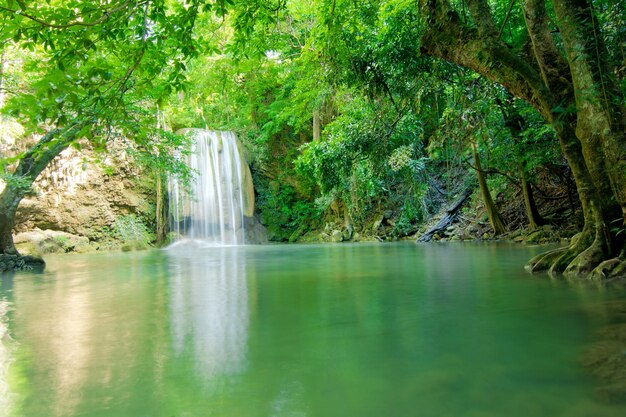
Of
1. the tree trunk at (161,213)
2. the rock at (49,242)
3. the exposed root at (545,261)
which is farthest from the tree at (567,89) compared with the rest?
the tree trunk at (161,213)

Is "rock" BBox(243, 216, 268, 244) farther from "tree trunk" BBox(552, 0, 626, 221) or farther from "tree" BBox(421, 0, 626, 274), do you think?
"tree trunk" BBox(552, 0, 626, 221)

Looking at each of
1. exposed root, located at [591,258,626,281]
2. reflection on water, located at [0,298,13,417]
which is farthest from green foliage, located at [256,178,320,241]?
reflection on water, located at [0,298,13,417]

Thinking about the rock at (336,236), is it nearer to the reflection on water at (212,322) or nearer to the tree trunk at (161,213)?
the tree trunk at (161,213)

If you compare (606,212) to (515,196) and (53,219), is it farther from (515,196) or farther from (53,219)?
(53,219)

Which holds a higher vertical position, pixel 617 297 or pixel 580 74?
pixel 580 74

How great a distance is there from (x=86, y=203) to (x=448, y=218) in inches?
591

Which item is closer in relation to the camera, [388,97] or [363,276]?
[363,276]

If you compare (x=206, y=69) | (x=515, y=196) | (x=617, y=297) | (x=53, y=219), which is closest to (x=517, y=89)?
(x=617, y=297)

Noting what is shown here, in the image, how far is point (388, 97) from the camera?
9352mm

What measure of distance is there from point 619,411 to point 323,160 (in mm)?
9266

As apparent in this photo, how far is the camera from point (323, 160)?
1057cm

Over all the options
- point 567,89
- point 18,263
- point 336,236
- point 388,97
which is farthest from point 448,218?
point 18,263

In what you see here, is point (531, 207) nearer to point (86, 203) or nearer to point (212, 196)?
point (212, 196)

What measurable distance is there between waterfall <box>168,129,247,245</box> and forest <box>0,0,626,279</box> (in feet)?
3.17
